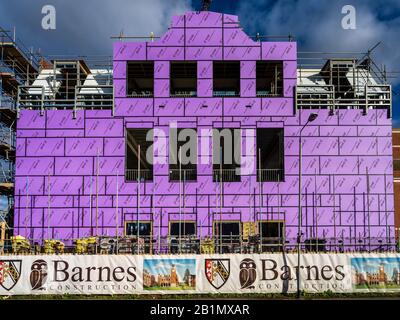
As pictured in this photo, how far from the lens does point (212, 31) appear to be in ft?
140

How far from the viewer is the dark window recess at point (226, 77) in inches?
1701

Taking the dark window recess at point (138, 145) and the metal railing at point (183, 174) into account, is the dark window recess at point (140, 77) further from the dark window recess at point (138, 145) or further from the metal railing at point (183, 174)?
the metal railing at point (183, 174)

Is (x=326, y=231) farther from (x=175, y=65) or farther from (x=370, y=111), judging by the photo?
(x=175, y=65)

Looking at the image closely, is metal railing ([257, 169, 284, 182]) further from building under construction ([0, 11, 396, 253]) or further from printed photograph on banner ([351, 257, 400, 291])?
printed photograph on banner ([351, 257, 400, 291])

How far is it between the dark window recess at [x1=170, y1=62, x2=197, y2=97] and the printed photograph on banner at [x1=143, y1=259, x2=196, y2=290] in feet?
60.2

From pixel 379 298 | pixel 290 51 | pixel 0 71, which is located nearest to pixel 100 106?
pixel 0 71

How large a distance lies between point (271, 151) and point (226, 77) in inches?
289

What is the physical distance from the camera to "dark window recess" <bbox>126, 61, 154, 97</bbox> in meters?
43.3

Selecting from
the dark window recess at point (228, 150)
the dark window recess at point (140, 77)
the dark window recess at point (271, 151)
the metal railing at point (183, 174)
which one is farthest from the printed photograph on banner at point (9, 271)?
the dark window recess at point (140, 77)

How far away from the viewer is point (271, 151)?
46406mm

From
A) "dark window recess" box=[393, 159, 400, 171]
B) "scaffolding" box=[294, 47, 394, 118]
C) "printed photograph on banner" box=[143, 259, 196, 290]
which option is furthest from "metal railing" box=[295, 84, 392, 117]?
"dark window recess" box=[393, 159, 400, 171]

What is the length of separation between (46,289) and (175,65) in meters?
22.8

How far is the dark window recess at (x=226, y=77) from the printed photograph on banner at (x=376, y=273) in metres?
19.2

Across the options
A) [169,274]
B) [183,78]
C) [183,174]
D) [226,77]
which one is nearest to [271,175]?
[183,174]
